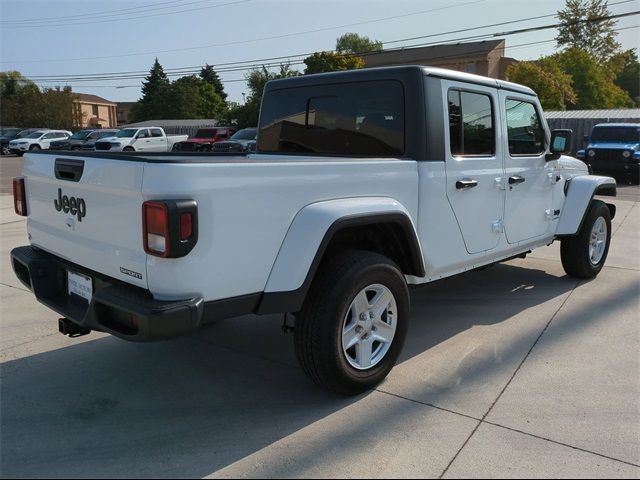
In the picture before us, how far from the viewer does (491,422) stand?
3049mm

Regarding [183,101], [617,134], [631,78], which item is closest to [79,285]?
[617,134]

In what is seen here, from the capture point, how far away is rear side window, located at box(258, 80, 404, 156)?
149 inches

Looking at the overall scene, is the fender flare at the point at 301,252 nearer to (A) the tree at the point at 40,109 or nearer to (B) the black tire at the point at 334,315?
(B) the black tire at the point at 334,315

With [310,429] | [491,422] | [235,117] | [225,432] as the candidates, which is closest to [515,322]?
[491,422]

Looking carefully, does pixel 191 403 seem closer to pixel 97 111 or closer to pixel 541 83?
pixel 541 83

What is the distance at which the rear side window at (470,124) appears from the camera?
3.90m

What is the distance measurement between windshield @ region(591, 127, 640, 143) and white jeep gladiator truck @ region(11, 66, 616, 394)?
15.6 meters

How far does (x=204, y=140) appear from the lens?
2784 cm

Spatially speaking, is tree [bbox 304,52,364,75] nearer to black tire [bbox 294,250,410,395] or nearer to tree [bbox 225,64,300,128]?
tree [bbox 225,64,300,128]

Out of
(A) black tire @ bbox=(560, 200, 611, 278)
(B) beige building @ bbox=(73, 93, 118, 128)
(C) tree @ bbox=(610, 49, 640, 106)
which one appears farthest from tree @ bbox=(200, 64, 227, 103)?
(A) black tire @ bbox=(560, 200, 611, 278)

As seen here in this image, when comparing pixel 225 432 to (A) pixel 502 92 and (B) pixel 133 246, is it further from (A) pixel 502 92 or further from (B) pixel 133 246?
(A) pixel 502 92

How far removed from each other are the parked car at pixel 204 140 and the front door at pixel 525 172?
22.8 m

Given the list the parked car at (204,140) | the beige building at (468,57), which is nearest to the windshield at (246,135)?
the parked car at (204,140)

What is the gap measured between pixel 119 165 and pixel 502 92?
10.6ft
